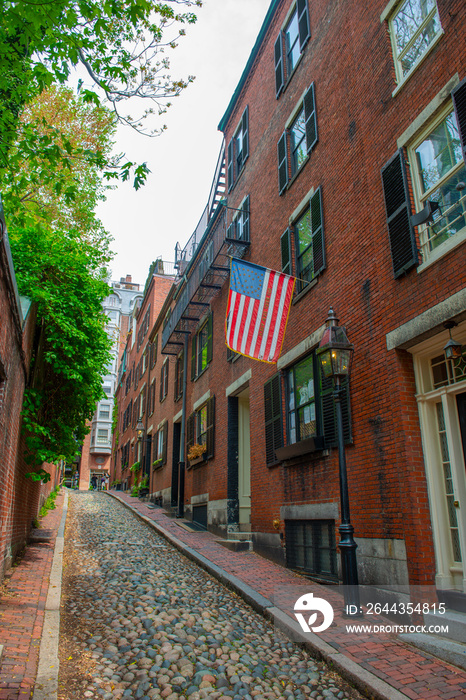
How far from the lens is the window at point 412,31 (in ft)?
21.9

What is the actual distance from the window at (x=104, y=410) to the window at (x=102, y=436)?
1.95 meters

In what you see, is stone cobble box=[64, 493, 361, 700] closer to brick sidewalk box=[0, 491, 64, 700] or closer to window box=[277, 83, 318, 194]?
brick sidewalk box=[0, 491, 64, 700]

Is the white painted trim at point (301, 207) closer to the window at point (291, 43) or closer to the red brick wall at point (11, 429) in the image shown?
the window at point (291, 43)

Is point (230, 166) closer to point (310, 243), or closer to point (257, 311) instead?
point (310, 243)

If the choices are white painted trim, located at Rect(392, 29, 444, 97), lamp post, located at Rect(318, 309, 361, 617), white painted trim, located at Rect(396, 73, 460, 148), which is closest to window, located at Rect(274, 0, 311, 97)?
white painted trim, located at Rect(392, 29, 444, 97)

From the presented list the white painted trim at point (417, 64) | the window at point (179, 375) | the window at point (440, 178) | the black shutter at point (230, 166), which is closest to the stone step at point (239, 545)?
the window at point (440, 178)

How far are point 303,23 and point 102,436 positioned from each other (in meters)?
55.2

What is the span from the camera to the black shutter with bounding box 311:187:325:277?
9.01 metres

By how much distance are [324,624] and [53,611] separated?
325cm

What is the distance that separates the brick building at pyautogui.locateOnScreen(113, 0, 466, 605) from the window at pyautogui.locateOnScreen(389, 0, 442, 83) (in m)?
0.03

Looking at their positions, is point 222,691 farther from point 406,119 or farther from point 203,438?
point 203,438

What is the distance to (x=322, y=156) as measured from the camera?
945 centimetres

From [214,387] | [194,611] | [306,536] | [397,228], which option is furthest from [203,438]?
[397,228]

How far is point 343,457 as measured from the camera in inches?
252
